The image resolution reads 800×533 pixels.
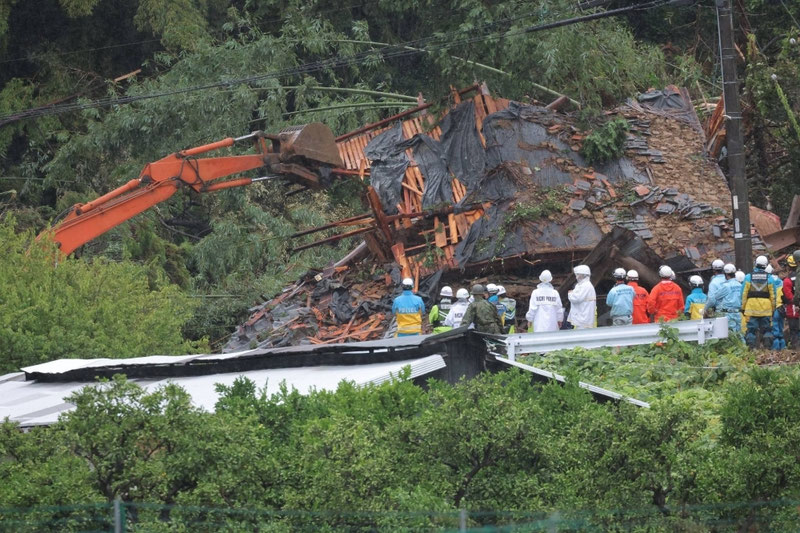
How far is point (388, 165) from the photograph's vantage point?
22.4 metres

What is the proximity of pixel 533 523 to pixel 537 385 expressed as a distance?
11.3ft

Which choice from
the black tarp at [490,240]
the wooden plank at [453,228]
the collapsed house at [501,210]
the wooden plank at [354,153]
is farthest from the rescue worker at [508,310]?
the wooden plank at [354,153]

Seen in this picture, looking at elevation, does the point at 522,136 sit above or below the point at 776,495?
above

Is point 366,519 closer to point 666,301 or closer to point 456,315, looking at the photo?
point 456,315

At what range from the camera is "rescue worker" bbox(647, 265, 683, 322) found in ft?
51.3

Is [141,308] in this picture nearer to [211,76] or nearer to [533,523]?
[211,76]

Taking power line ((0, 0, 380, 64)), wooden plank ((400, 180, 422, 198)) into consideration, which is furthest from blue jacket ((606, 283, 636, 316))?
power line ((0, 0, 380, 64))

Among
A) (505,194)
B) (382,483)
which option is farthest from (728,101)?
(382,483)

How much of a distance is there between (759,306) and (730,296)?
18.5 inches

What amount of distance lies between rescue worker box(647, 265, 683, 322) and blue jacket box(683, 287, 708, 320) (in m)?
0.19

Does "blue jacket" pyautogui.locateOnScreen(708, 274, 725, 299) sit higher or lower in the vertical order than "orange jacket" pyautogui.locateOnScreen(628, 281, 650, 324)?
higher

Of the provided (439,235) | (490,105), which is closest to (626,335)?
(439,235)

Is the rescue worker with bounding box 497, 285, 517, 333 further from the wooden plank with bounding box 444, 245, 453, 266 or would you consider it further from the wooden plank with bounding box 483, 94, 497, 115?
the wooden plank with bounding box 483, 94, 497, 115

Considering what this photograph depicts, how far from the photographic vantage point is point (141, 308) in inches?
752
